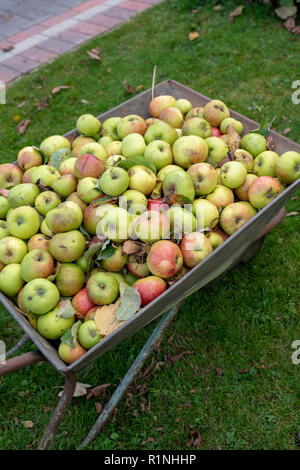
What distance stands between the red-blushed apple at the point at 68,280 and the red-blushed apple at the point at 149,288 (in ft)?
0.94

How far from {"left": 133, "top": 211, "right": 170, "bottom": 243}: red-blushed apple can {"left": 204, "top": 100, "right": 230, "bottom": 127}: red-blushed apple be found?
901mm

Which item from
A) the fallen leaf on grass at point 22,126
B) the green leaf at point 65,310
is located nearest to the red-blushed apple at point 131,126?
the green leaf at point 65,310

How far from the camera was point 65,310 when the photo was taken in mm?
1802

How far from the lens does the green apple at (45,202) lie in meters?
2.04

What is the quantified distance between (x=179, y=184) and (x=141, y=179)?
0.65 feet

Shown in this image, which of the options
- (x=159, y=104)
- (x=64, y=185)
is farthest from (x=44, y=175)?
(x=159, y=104)

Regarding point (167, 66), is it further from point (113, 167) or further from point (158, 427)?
point (158, 427)

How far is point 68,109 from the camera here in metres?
4.43

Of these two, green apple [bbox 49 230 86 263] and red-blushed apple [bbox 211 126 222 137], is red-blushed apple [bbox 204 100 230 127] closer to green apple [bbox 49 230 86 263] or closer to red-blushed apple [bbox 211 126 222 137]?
red-blushed apple [bbox 211 126 222 137]

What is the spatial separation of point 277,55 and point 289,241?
102 inches

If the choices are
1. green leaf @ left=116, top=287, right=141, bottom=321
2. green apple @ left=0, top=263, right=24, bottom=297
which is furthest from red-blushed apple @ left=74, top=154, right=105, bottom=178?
green leaf @ left=116, top=287, right=141, bottom=321

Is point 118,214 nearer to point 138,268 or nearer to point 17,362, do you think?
point 138,268

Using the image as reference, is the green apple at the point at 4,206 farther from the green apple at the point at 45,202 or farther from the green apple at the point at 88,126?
the green apple at the point at 88,126
